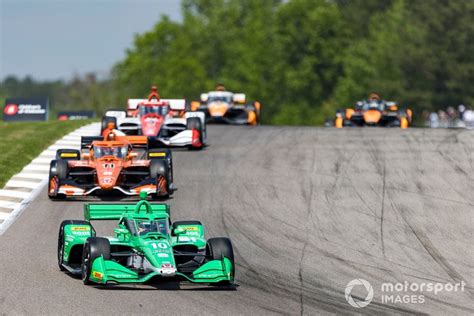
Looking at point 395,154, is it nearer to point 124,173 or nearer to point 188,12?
point 124,173

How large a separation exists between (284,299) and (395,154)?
52.5ft

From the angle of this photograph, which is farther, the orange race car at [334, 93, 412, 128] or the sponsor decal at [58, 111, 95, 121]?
the sponsor decal at [58, 111, 95, 121]

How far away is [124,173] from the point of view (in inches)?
966

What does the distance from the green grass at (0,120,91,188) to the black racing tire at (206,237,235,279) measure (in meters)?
10.7

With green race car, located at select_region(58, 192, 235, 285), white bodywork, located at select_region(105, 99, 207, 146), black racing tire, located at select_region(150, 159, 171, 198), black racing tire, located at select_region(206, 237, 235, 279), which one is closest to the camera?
green race car, located at select_region(58, 192, 235, 285)

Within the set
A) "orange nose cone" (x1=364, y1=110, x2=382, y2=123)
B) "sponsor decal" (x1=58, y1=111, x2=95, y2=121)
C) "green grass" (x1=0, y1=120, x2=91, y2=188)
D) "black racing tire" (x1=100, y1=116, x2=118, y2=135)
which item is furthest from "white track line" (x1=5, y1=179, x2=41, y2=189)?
"sponsor decal" (x1=58, y1=111, x2=95, y2=121)

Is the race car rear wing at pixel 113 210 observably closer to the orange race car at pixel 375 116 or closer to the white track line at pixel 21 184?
the white track line at pixel 21 184

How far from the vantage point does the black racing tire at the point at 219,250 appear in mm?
16016

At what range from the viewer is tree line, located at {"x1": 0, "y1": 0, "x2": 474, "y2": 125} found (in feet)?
279

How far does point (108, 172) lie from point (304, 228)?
5.24 meters

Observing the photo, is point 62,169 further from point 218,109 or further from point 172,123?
point 218,109

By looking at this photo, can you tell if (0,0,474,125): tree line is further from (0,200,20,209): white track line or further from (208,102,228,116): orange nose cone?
(0,200,20,209): white track line

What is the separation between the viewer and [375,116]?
44.2 m

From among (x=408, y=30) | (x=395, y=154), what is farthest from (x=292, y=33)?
(x=395, y=154)
